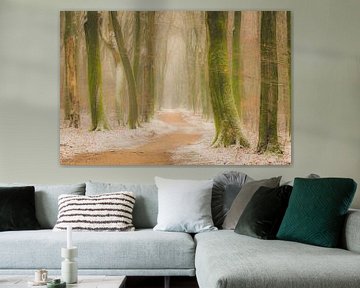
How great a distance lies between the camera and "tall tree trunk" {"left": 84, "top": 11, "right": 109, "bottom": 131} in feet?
17.3

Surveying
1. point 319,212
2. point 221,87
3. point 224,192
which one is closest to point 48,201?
point 224,192

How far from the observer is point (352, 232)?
3.69 m

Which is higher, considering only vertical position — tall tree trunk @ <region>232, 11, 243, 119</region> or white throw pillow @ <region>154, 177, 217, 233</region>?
tall tree trunk @ <region>232, 11, 243, 119</region>

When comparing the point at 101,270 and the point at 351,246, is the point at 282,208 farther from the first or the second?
the point at 101,270

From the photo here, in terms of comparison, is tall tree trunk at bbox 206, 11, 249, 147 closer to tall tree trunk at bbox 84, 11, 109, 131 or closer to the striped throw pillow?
tall tree trunk at bbox 84, 11, 109, 131

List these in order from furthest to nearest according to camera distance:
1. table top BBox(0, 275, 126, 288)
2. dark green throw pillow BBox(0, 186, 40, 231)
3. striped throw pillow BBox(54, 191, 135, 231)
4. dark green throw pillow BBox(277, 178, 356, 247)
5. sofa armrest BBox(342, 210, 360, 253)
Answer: dark green throw pillow BBox(0, 186, 40, 231)
striped throw pillow BBox(54, 191, 135, 231)
dark green throw pillow BBox(277, 178, 356, 247)
sofa armrest BBox(342, 210, 360, 253)
table top BBox(0, 275, 126, 288)

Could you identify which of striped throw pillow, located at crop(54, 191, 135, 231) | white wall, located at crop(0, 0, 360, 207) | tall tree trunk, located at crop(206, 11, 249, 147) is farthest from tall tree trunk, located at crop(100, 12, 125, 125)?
striped throw pillow, located at crop(54, 191, 135, 231)

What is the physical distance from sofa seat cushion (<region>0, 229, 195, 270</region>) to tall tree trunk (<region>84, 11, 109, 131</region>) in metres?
1.34

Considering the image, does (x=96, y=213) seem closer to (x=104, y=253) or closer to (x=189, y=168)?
(x=104, y=253)

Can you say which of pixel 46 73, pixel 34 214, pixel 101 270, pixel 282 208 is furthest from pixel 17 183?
pixel 282 208

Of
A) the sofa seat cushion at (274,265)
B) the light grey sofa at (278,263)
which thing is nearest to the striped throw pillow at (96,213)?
the light grey sofa at (278,263)

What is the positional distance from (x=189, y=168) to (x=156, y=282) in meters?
1.00

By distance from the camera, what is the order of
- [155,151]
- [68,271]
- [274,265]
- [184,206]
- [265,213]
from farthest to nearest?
[155,151] < [184,206] < [265,213] < [68,271] < [274,265]

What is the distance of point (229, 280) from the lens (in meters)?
2.73
